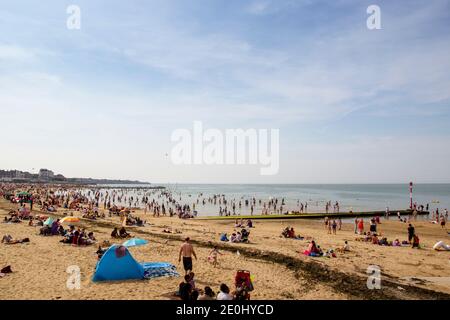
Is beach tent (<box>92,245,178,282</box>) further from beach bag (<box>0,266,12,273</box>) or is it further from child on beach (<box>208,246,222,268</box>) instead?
beach bag (<box>0,266,12,273</box>)

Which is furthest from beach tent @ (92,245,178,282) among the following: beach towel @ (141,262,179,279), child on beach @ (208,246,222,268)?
child on beach @ (208,246,222,268)

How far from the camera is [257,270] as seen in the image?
13758mm

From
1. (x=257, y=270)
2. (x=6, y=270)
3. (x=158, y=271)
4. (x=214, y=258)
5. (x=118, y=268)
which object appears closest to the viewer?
(x=118, y=268)

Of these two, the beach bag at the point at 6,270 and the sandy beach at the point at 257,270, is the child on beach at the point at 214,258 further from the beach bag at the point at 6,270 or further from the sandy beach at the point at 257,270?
the beach bag at the point at 6,270

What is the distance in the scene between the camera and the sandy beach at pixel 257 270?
10641 millimetres

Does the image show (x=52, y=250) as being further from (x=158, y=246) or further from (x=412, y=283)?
(x=412, y=283)

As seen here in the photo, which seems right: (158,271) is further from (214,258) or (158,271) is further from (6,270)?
(6,270)

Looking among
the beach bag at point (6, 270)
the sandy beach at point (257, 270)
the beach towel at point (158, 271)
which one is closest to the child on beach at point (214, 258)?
the sandy beach at point (257, 270)

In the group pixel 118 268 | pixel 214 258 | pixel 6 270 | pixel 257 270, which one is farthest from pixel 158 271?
pixel 6 270

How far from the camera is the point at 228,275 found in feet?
42.0

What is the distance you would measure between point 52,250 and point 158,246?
5.45 meters
